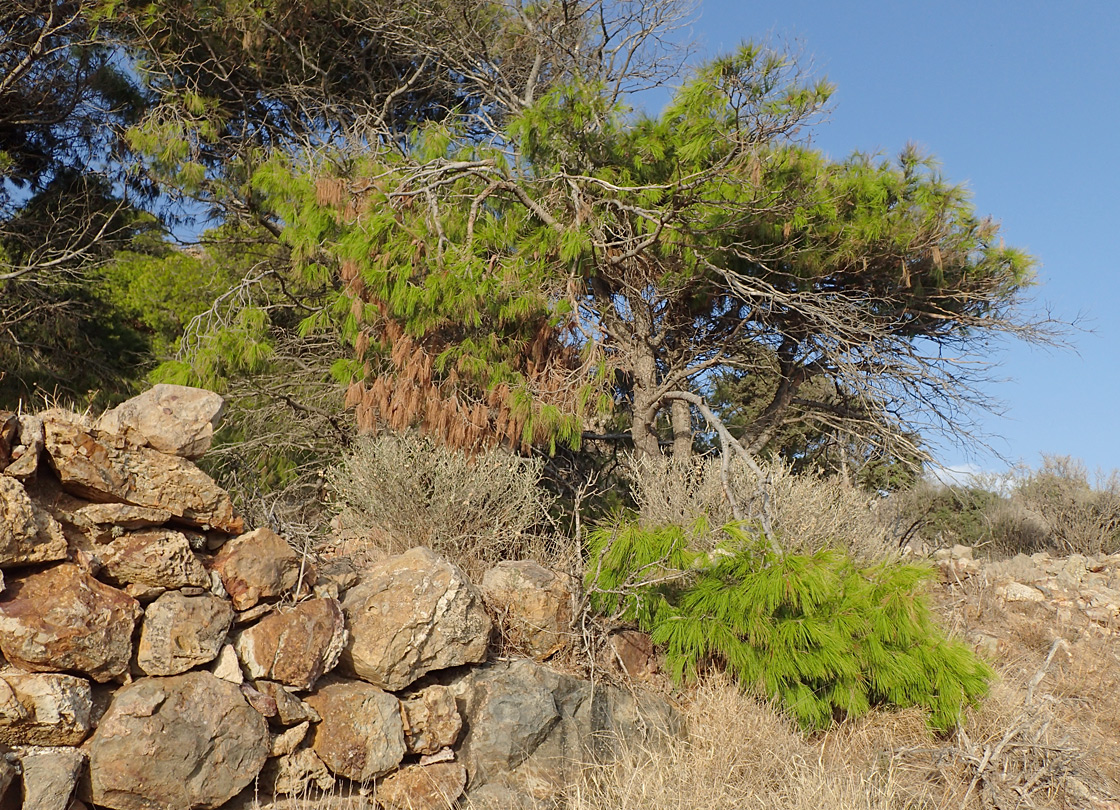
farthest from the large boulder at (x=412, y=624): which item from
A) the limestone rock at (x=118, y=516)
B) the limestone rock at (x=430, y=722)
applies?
the limestone rock at (x=118, y=516)

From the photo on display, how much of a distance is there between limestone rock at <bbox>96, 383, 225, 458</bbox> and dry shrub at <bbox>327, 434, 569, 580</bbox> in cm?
163

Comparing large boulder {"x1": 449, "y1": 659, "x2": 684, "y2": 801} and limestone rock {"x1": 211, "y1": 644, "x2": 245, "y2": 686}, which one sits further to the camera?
large boulder {"x1": 449, "y1": 659, "x2": 684, "y2": 801}

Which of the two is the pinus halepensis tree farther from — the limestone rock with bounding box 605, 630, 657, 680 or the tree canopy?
the limestone rock with bounding box 605, 630, 657, 680

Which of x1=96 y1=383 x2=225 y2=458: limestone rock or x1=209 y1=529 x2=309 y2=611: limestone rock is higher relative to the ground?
x1=96 y1=383 x2=225 y2=458: limestone rock

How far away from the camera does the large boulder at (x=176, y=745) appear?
356cm

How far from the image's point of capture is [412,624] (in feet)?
14.5

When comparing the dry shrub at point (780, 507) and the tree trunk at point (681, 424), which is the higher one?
the tree trunk at point (681, 424)

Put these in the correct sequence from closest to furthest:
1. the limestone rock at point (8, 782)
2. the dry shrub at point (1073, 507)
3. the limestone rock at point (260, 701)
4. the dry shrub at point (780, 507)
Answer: the limestone rock at point (8, 782) < the limestone rock at point (260, 701) < the dry shrub at point (780, 507) < the dry shrub at point (1073, 507)

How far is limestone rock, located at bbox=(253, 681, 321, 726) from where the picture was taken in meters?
4.01

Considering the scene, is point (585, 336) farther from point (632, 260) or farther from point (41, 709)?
point (41, 709)

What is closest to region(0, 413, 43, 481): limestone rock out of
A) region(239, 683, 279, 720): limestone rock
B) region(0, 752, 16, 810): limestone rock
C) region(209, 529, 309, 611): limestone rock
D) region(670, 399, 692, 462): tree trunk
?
region(209, 529, 309, 611): limestone rock

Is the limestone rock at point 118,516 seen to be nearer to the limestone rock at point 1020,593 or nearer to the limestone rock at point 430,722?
the limestone rock at point 430,722

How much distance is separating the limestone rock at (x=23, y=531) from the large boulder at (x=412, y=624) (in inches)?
56.8

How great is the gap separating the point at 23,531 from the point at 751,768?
3620mm
